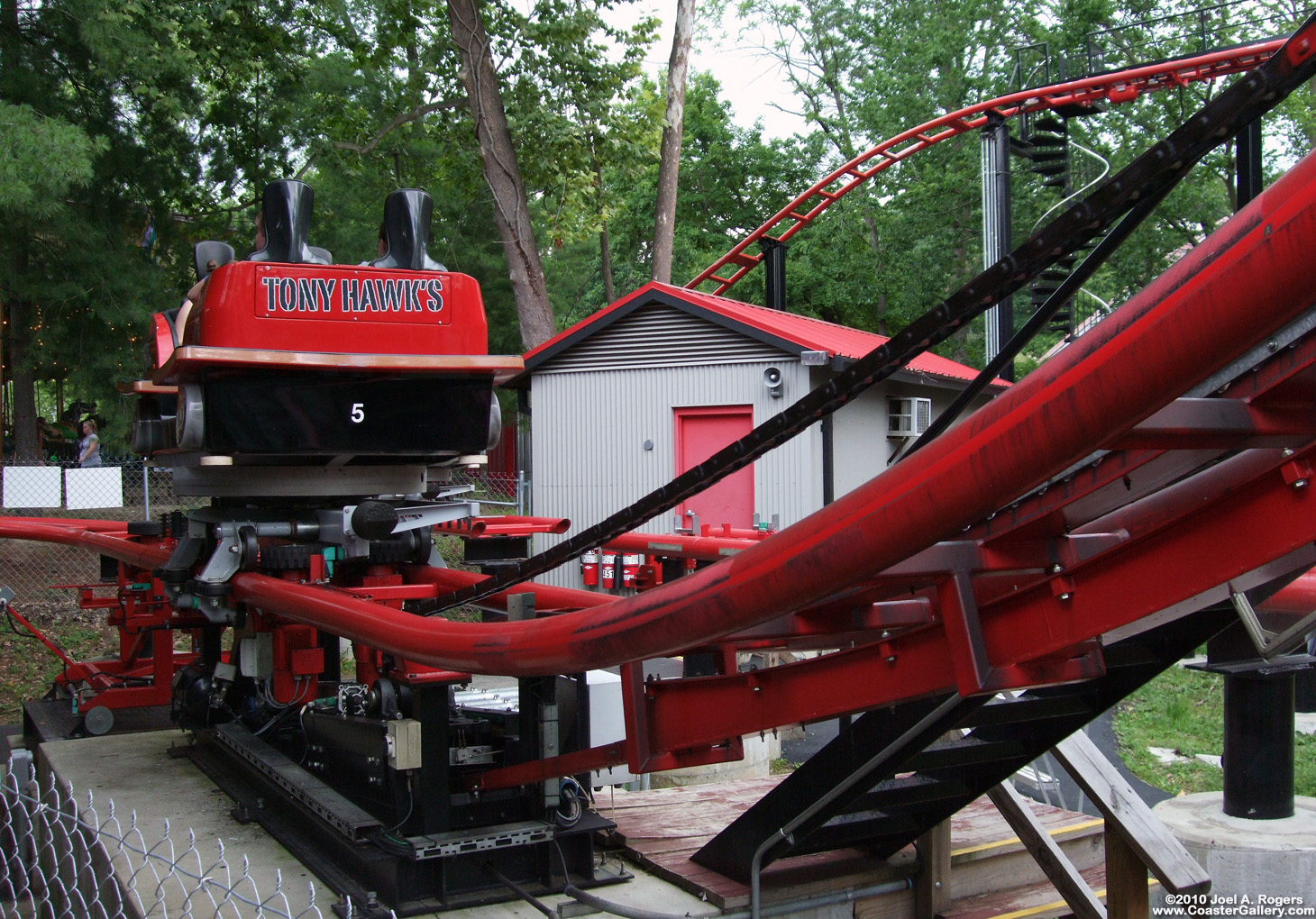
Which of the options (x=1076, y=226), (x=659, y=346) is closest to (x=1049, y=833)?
(x=1076, y=226)

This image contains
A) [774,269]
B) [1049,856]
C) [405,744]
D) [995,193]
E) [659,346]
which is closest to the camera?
[405,744]

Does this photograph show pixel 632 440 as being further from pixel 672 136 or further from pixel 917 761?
pixel 917 761

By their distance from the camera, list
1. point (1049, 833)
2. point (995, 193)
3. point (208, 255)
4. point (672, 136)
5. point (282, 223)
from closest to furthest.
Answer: point (1049, 833) < point (282, 223) < point (208, 255) < point (995, 193) < point (672, 136)

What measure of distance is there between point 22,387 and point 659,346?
9.10m

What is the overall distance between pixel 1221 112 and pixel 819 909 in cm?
303

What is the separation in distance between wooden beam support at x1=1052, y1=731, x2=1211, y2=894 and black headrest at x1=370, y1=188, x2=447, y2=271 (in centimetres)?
312

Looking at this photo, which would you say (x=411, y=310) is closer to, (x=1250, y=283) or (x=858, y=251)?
(x=1250, y=283)

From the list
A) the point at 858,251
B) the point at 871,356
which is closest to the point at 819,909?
the point at 871,356

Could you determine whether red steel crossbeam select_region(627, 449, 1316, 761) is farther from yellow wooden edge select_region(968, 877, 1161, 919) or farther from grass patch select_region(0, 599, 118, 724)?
grass patch select_region(0, 599, 118, 724)

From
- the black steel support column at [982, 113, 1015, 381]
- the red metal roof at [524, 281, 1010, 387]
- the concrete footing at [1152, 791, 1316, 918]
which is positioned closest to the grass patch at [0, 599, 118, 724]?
the red metal roof at [524, 281, 1010, 387]

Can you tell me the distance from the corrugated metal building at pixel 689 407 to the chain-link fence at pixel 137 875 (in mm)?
10432

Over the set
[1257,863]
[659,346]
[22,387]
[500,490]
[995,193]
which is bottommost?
[1257,863]

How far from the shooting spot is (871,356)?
207 centimetres

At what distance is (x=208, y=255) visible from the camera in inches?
236
